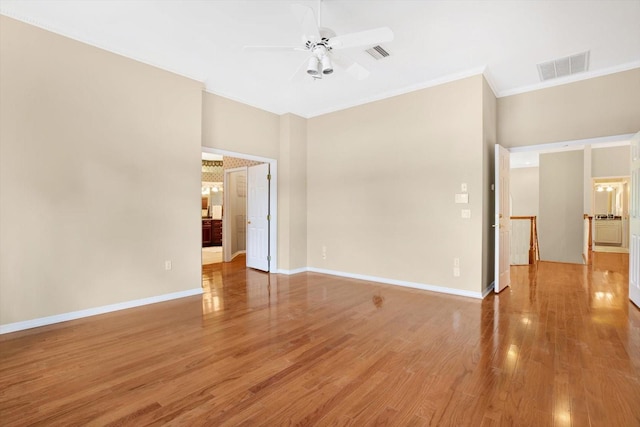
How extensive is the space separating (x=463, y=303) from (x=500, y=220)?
1.51 m

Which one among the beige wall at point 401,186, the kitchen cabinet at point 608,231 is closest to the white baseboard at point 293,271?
the beige wall at point 401,186

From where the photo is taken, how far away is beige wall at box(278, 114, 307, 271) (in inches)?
242

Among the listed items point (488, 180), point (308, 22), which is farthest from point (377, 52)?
point (488, 180)

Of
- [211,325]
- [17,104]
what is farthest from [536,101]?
[17,104]

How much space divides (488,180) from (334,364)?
3687mm

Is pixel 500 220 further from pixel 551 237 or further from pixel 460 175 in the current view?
pixel 551 237

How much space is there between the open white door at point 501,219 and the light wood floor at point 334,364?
579mm

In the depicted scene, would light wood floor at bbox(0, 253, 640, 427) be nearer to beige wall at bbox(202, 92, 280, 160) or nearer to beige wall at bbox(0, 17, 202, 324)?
beige wall at bbox(0, 17, 202, 324)

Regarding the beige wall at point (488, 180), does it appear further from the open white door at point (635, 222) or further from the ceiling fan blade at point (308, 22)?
the ceiling fan blade at point (308, 22)

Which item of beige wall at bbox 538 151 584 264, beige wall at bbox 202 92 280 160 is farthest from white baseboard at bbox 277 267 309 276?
beige wall at bbox 538 151 584 264

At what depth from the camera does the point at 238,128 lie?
5.50 meters

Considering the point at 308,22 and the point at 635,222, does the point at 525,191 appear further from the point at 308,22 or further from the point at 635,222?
the point at 308,22

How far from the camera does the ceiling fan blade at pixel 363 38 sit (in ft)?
8.47

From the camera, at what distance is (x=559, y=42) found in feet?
11.8
